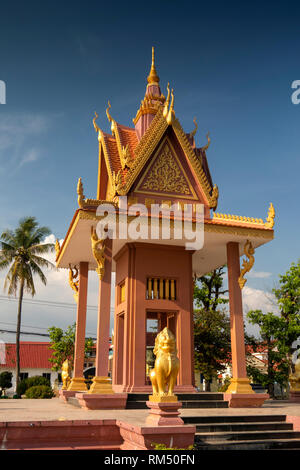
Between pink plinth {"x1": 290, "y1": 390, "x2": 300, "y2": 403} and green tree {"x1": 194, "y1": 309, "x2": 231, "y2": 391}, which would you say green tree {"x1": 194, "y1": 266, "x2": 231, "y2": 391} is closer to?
green tree {"x1": 194, "y1": 309, "x2": 231, "y2": 391}

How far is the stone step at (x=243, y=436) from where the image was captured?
25.1 feet

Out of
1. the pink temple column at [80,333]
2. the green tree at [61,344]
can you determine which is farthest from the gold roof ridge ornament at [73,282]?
the green tree at [61,344]

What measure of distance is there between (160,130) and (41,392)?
13.1 meters

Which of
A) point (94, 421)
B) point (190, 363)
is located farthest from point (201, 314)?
point (94, 421)

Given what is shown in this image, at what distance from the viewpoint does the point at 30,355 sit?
148ft

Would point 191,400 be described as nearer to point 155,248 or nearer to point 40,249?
point 155,248

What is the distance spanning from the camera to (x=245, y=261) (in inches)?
539

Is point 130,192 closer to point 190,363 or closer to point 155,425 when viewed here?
point 190,363

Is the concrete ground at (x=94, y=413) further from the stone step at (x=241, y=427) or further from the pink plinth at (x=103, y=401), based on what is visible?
the stone step at (x=241, y=427)

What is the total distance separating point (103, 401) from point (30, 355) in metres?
37.2

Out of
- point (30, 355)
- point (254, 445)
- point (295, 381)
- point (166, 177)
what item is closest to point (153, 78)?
point (166, 177)

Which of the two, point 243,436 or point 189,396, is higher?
point 189,396

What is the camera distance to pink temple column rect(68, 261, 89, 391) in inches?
597

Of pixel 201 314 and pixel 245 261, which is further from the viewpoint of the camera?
pixel 201 314
